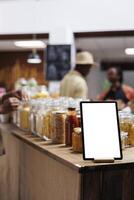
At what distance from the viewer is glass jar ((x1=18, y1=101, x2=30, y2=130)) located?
2352 millimetres

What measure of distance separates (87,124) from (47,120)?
1.68 feet

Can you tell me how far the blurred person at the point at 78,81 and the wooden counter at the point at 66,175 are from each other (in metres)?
1.38

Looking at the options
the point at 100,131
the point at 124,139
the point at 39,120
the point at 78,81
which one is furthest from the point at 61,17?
the point at 100,131

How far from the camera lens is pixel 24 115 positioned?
239 centimetres

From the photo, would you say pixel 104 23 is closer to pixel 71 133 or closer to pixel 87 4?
pixel 87 4

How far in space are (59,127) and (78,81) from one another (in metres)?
1.71

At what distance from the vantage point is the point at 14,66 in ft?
30.7

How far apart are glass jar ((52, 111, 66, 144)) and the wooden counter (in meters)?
0.05

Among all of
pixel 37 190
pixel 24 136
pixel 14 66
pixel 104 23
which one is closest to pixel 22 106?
pixel 24 136

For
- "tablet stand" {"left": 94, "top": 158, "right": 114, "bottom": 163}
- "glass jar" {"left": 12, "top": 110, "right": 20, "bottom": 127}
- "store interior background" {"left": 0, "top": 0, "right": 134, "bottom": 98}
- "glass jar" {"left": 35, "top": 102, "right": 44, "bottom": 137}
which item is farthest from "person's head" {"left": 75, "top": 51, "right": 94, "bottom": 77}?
"tablet stand" {"left": 94, "top": 158, "right": 114, "bottom": 163}

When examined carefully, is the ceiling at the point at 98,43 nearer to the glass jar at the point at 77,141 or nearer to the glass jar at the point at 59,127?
the glass jar at the point at 59,127

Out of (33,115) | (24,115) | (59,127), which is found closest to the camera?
(59,127)

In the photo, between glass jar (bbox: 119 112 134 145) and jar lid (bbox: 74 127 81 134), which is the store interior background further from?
jar lid (bbox: 74 127 81 134)

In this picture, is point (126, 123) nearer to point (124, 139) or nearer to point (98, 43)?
point (124, 139)
